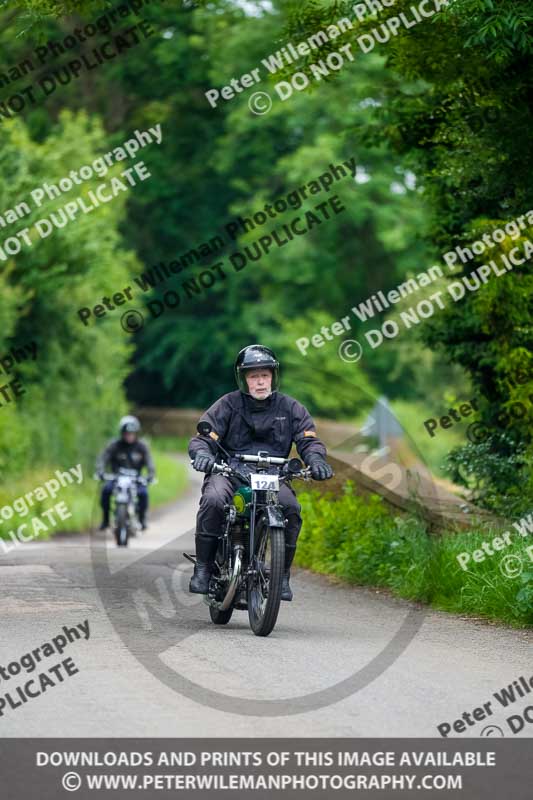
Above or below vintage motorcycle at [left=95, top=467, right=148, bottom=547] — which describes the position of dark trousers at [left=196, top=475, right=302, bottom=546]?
below

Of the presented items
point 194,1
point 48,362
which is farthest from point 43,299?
point 194,1

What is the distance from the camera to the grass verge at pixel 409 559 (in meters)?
11.7

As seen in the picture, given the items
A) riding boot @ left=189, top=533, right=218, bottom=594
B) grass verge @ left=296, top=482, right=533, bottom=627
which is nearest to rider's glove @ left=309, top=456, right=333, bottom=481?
riding boot @ left=189, top=533, right=218, bottom=594

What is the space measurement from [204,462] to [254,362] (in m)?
0.85

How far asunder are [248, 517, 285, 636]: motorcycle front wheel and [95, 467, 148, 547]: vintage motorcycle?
10.4 metres

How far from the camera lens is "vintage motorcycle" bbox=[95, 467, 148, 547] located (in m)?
21.0

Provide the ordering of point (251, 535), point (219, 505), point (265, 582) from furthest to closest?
point (219, 505) < point (251, 535) < point (265, 582)

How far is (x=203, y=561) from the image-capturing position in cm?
1109

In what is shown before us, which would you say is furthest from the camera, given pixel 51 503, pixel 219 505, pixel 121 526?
pixel 51 503

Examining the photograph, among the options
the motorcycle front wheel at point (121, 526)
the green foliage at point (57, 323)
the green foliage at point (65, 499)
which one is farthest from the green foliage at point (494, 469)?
the green foliage at point (57, 323)

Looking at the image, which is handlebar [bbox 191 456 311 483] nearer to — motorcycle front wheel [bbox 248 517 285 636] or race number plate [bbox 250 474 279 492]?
race number plate [bbox 250 474 279 492]

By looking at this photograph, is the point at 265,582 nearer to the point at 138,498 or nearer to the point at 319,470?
the point at 319,470

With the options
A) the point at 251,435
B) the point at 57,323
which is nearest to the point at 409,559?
the point at 251,435

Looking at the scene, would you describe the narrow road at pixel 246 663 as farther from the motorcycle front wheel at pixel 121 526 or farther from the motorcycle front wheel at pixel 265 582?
the motorcycle front wheel at pixel 121 526
